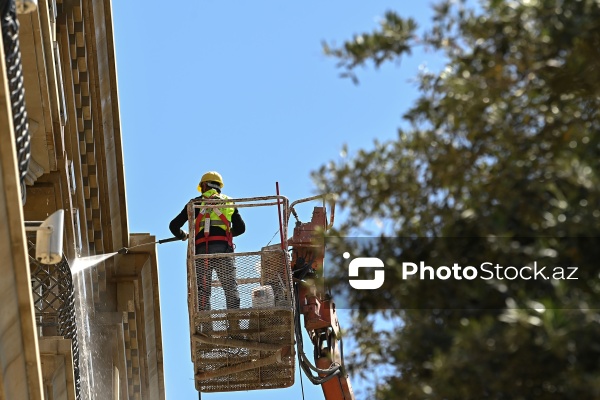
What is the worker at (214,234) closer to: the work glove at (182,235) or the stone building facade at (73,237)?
the work glove at (182,235)

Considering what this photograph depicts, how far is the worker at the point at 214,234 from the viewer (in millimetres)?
18172

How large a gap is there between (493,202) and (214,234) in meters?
11.1

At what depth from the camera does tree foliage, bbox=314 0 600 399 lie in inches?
279

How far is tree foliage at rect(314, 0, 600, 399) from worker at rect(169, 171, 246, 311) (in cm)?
943

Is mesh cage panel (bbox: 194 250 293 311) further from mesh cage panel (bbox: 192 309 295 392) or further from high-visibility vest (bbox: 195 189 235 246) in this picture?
high-visibility vest (bbox: 195 189 235 246)

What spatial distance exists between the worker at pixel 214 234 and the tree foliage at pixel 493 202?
30.9 feet

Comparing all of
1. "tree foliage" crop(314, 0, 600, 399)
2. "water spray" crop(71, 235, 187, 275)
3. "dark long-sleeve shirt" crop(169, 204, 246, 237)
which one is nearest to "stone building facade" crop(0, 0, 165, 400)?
"water spray" crop(71, 235, 187, 275)

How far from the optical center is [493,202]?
800 centimetres

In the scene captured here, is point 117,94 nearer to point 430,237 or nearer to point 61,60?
point 61,60

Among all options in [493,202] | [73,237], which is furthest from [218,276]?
[493,202]

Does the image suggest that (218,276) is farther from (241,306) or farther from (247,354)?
(247,354)

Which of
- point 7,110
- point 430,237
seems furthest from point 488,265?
point 7,110

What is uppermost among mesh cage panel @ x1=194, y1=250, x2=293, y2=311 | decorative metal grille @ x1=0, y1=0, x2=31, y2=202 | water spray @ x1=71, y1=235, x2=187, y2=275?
decorative metal grille @ x1=0, y1=0, x2=31, y2=202

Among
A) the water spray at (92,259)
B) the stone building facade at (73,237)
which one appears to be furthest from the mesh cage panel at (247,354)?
the stone building facade at (73,237)
